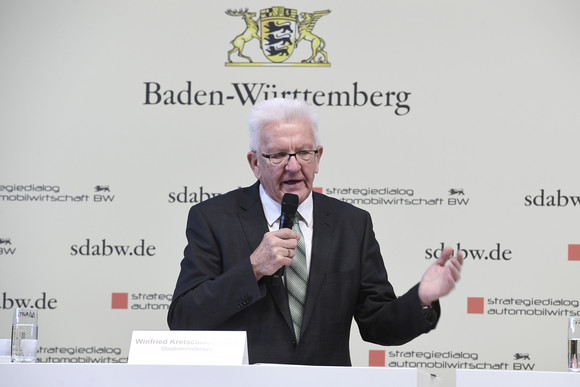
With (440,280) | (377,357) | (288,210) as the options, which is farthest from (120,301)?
(440,280)

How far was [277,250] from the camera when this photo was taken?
2.98 metres

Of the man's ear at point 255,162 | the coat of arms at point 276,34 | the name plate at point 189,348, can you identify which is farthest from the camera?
the coat of arms at point 276,34

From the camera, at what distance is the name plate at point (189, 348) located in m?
2.38

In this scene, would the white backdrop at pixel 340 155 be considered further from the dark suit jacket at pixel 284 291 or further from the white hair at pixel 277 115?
the white hair at pixel 277 115

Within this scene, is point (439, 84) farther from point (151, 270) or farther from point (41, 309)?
point (41, 309)

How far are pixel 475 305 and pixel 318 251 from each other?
1.78 metres

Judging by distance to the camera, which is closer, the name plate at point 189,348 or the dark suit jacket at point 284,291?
the name plate at point 189,348

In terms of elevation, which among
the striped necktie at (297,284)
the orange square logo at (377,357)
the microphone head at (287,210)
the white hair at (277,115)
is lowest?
the orange square logo at (377,357)

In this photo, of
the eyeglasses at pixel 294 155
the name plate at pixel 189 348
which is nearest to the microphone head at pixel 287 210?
the eyeglasses at pixel 294 155

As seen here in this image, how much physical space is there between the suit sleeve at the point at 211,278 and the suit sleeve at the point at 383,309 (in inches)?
19.1

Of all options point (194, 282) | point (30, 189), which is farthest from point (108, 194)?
point (194, 282)

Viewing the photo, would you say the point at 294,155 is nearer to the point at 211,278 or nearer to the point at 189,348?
the point at 211,278

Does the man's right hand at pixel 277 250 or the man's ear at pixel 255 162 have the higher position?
the man's ear at pixel 255 162

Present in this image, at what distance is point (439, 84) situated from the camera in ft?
16.3
